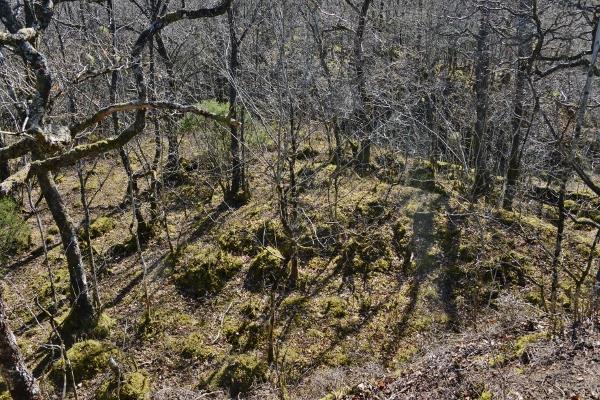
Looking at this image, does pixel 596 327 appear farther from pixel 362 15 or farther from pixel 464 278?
→ pixel 362 15

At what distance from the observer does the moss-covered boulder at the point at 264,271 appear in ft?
32.9

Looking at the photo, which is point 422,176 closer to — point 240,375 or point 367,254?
point 367,254

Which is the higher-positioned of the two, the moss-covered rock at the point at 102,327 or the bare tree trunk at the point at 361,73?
the bare tree trunk at the point at 361,73

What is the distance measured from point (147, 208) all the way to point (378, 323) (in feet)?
Result: 21.4

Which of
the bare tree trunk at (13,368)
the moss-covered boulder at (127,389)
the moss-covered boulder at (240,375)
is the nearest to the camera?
the bare tree trunk at (13,368)

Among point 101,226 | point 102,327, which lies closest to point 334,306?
point 102,327

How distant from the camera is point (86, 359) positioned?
8297 mm

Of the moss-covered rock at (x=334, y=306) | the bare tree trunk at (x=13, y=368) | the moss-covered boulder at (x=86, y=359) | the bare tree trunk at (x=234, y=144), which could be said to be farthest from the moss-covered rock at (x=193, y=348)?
the bare tree trunk at (x=234, y=144)

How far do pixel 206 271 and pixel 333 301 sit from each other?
108 inches

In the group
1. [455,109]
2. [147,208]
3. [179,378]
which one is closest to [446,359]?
Result: [179,378]

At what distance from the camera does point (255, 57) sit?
12.3m

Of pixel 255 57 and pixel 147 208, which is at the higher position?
pixel 255 57

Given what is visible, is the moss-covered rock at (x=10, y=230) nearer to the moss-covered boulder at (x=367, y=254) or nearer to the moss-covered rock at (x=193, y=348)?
the moss-covered rock at (x=193, y=348)

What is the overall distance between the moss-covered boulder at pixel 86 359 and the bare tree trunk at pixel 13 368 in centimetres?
323
